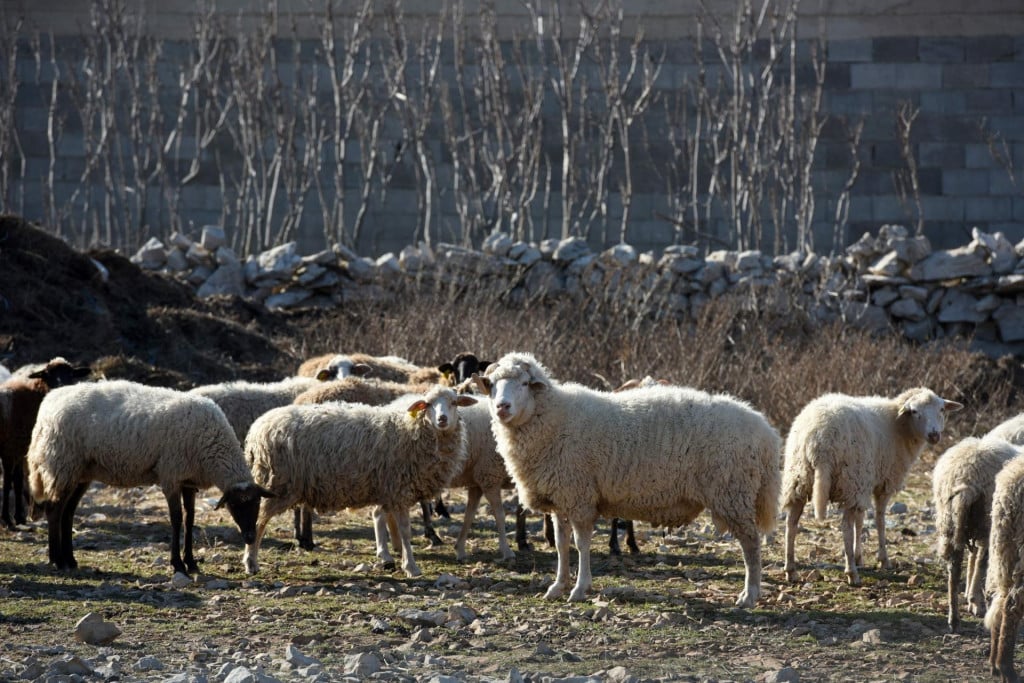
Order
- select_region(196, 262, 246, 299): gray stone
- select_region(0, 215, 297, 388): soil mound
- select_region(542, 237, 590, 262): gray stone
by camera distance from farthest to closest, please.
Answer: select_region(196, 262, 246, 299): gray stone < select_region(542, 237, 590, 262): gray stone < select_region(0, 215, 297, 388): soil mound

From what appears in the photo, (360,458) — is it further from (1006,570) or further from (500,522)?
(1006,570)

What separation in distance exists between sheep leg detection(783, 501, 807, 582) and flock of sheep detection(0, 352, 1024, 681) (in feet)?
0.05

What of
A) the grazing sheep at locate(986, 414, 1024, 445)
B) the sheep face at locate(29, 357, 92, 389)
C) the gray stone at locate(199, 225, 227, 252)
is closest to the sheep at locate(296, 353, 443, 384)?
the sheep face at locate(29, 357, 92, 389)

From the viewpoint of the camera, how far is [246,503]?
30.4ft

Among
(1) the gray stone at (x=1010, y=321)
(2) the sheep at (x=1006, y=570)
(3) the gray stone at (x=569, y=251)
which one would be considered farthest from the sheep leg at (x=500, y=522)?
(1) the gray stone at (x=1010, y=321)

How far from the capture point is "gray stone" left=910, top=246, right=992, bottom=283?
1938 centimetres

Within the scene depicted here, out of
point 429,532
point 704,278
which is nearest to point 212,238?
point 704,278

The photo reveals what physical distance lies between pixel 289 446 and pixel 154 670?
317cm

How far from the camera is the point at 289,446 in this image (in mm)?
9516

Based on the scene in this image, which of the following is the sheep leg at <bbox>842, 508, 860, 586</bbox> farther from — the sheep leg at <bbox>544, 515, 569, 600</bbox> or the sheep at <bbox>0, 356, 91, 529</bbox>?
the sheep at <bbox>0, 356, 91, 529</bbox>

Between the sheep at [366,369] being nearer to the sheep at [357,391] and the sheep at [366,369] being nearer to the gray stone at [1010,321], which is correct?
the sheep at [357,391]

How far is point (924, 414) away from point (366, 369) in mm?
5517

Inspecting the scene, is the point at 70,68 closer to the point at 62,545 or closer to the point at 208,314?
the point at 208,314

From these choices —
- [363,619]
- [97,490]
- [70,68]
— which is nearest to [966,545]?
[363,619]
